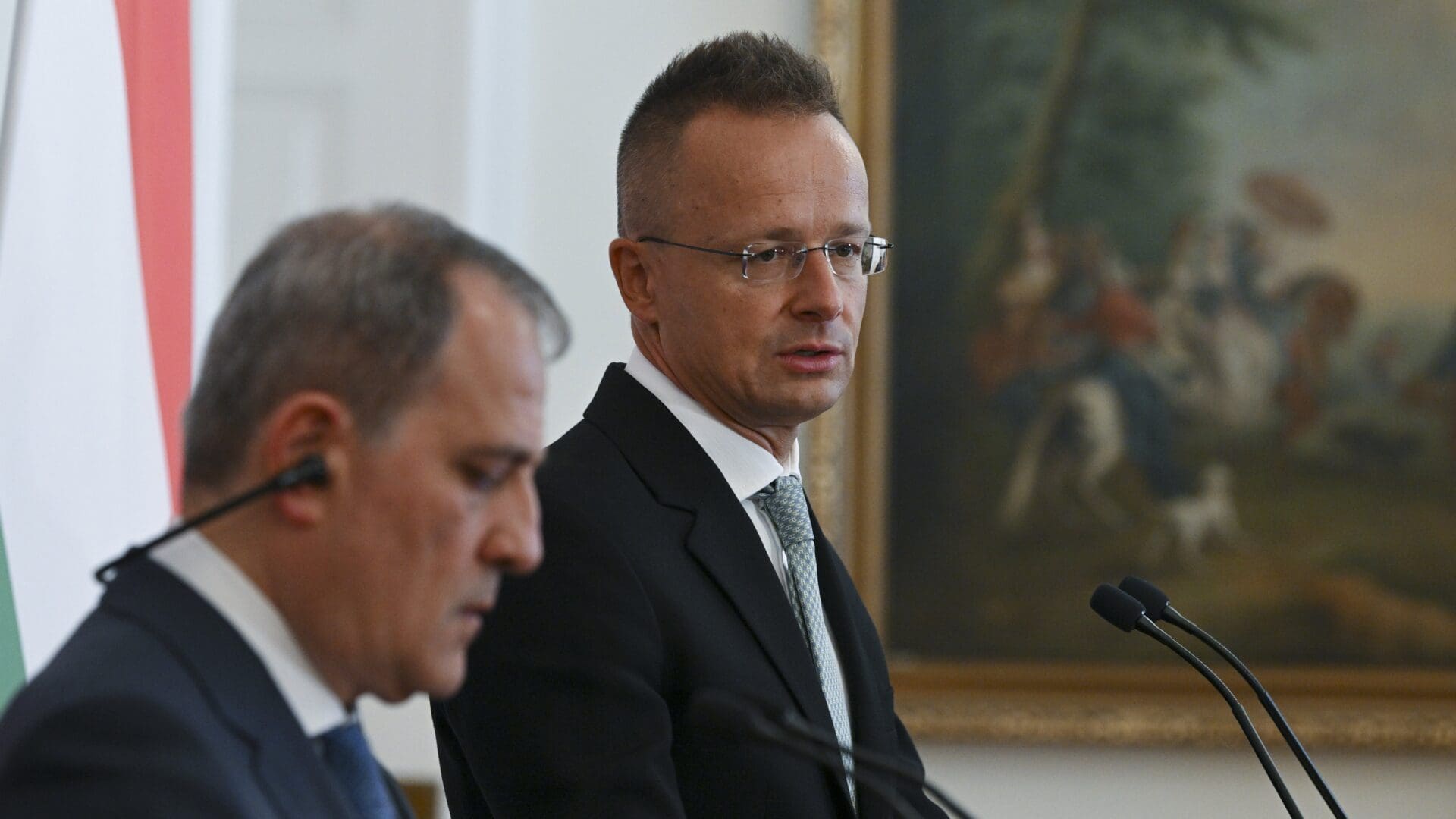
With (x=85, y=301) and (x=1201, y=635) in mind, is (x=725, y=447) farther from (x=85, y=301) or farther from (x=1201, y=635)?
(x=85, y=301)

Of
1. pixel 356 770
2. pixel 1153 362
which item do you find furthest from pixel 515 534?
pixel 1153 362

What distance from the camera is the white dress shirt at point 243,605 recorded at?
4.41 ft

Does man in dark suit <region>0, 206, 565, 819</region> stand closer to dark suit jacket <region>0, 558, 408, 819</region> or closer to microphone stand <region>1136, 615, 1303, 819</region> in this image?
dark suit jacket <region>0, 558, 408, 819</region>

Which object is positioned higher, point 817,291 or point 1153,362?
point 817,291

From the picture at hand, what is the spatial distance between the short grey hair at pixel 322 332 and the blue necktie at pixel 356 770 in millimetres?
268

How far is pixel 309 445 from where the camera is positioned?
52.2 inches

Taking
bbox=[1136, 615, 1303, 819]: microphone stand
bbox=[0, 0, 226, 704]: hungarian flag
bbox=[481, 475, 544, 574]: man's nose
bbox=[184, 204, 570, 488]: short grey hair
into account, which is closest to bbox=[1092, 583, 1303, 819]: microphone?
bbox=[1136, 615, 1303, 819]: microphone stand

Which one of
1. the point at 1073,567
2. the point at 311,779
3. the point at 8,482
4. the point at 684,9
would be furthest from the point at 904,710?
the point at 311,779

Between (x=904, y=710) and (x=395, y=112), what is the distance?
234 centimetres

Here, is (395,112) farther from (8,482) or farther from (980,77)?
(8,482)

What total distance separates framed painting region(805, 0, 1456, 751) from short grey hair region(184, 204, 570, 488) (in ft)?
11.2

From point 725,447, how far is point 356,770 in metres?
0.94

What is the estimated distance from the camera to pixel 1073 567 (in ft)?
15.3

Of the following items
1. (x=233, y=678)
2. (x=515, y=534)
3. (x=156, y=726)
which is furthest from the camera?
(x=515, y=534)
